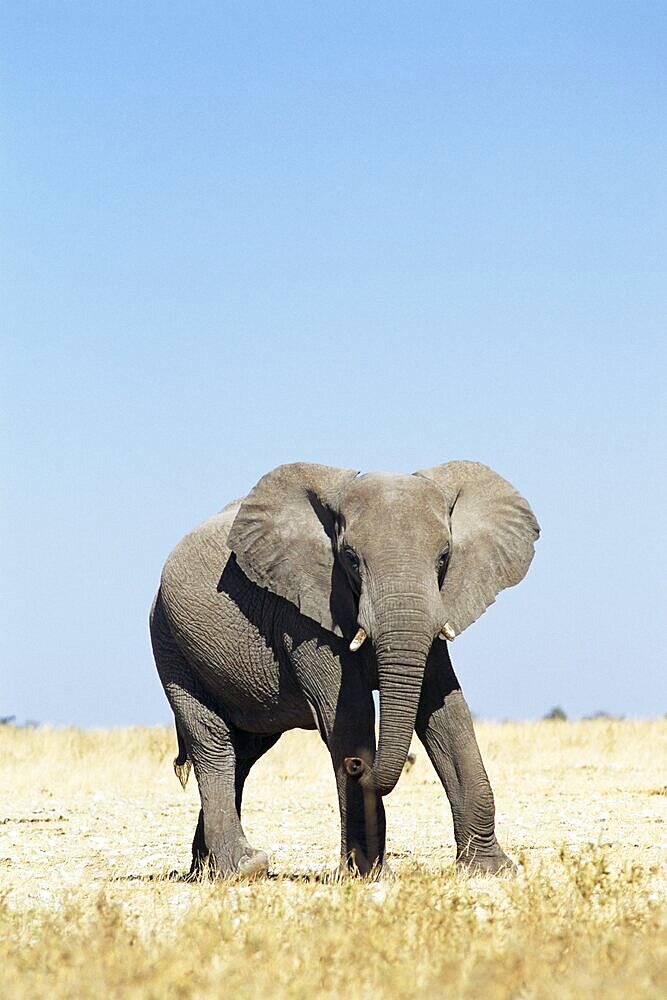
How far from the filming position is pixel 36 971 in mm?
6961

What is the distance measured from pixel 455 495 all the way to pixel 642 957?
499cm

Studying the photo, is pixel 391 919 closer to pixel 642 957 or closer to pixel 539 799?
pixel 642 957

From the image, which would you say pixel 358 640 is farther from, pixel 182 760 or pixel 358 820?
pixel 182 760

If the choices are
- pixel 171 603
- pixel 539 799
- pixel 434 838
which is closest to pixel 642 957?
pixel 171 603

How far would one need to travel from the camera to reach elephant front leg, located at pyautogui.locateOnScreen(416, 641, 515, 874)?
434 inches

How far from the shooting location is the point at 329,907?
26.9 feet

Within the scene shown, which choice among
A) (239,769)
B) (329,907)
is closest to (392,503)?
(329,907)

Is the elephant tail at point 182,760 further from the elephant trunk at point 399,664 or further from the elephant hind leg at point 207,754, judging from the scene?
the elephant trunk at point 399,664

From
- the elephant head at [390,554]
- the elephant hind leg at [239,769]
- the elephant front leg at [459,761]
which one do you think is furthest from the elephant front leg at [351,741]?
the elephant hind leg at [239,769]

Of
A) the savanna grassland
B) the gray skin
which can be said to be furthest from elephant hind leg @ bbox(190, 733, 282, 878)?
the savanna grassland

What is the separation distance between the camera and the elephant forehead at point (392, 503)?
34.1 ft

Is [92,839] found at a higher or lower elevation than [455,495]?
lower

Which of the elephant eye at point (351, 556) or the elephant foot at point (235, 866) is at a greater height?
the elephant eye at point (351, 556)

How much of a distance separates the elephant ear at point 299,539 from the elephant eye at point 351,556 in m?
0.32
